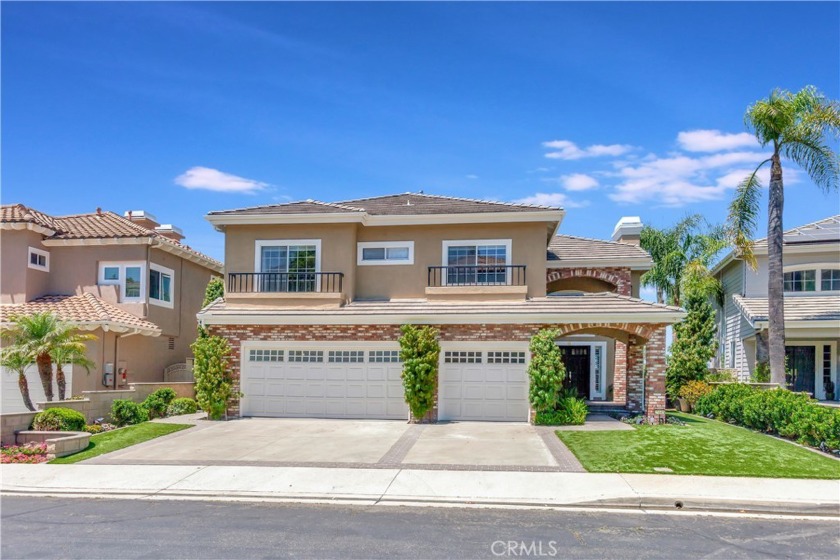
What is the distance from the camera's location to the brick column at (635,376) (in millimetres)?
18641

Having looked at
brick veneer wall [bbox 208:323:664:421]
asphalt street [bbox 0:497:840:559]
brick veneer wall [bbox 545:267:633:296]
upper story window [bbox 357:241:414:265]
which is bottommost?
asphalt street [bbox 0:497:840:559]

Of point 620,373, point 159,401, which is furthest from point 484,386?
point 159,401

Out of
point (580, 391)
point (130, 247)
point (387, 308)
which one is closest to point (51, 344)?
point (130, 247)

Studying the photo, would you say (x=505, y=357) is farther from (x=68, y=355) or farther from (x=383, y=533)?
(x=68, y=355)

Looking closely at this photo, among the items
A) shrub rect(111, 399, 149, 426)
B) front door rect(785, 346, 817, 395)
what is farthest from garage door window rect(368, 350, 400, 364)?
front door rect(785, 346, 817, 395)

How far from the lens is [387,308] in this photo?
1866 centimetres

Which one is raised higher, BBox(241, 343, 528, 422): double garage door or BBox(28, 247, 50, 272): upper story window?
BBox(28, 247, 50, 272): upper story window

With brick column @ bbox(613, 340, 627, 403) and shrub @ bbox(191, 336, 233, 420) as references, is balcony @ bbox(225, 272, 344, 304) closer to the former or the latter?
shrub @ bbox(191, 336, 233, 420)

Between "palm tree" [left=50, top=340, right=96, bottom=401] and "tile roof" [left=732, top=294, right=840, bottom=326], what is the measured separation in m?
21.5

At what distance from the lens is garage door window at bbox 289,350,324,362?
18.9 metres

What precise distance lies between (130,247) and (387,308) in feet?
32.0

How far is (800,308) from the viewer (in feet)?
77.6

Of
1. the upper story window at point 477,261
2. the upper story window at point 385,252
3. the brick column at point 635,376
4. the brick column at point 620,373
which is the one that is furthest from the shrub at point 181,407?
the brick column at point 620,373

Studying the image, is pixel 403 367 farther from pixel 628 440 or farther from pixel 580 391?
pixel 580 391
